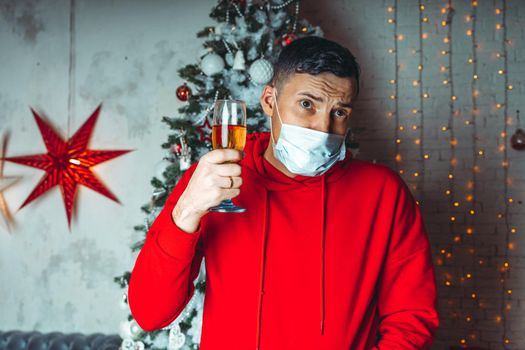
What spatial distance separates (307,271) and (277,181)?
31cm

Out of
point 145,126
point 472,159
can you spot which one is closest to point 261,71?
point 145,126

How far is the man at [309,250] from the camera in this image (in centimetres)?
158

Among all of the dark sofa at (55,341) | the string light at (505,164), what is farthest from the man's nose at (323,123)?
the dark sofa at (55,341)

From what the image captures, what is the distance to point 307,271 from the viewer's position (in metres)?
1.61

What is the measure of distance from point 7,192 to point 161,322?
359cm

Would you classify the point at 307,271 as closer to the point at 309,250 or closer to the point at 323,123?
the point at 309,250

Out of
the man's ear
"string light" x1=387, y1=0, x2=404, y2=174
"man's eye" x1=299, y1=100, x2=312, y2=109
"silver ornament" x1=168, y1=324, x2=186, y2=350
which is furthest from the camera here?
"string light" x1=387, y1=0, x2=404, y2=174

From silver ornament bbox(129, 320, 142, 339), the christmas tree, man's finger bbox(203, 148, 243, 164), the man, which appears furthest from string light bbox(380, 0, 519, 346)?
man's finger bbox(203, 148, 243, 164)

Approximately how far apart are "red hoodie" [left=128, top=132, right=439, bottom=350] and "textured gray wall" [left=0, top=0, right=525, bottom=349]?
93.2 inches

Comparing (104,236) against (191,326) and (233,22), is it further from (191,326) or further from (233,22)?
(233,22)

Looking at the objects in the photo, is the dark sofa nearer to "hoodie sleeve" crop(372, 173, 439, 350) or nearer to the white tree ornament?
the white tree ornament

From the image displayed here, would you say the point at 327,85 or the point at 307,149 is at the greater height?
the point at 327,85

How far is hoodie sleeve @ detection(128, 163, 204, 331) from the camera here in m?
1.41

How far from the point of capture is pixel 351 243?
65.9 inches
